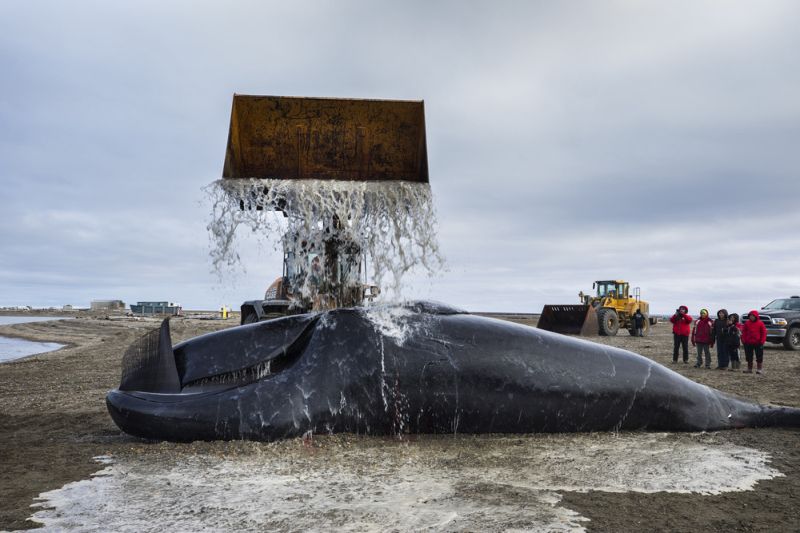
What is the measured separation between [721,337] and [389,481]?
13326mm

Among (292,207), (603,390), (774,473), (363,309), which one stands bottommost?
(774,473)

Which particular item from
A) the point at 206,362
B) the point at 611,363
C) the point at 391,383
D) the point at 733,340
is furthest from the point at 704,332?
the point at 206,362

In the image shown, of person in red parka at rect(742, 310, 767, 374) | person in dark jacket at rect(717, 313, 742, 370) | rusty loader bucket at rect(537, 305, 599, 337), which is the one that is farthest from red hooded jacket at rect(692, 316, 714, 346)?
rusty loader bucket at rect(537, 305, 599, 337)

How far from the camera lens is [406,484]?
3969 millimetres

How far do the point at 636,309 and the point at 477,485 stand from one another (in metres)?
26.9

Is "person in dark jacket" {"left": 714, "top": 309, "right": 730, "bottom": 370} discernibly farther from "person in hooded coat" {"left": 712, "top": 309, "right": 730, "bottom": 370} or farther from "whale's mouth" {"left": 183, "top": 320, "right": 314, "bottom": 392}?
"whale's mouth" {"left": 183, "top": 320, "right": 314, "bottom": 392}

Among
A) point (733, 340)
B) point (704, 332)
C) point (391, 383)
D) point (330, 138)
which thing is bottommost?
point (733, 340)

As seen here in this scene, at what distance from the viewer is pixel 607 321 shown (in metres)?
25.9

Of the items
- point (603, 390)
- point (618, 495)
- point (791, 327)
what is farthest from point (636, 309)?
point (618, 495)

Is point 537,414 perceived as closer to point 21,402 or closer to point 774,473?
point 774,473

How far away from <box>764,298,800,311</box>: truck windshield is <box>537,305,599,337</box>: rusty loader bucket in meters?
6.46

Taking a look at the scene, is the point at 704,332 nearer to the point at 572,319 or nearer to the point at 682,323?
the point at 682,323

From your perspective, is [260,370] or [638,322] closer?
[260,370]

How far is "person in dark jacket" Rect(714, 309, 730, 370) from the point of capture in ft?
47.9
